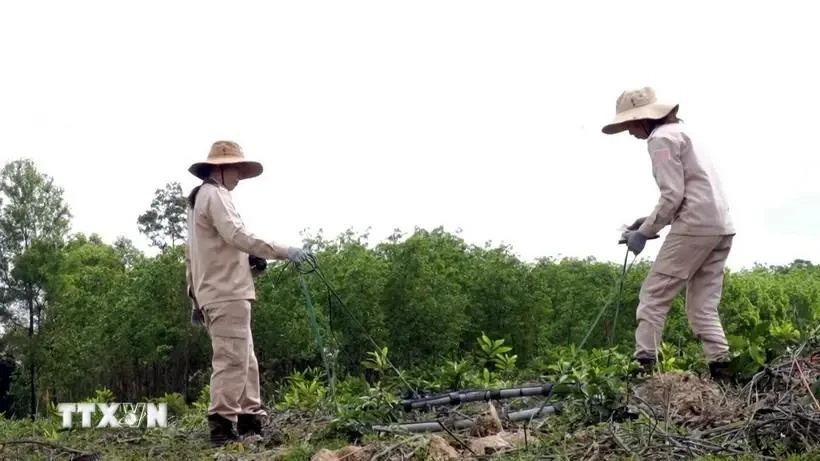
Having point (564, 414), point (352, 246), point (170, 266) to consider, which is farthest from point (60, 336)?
point (564, 414)

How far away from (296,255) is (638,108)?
214 centimetres

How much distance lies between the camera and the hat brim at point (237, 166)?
600 cm

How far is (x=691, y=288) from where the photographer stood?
20.0 feet

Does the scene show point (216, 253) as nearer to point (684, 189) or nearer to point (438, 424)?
point (438, 424)

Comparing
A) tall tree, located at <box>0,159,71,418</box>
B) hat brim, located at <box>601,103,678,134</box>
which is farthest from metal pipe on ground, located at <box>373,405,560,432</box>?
tall tree, located at <box>0,159,71,418</box>

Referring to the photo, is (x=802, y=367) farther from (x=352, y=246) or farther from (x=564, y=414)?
(x=352, y=246)

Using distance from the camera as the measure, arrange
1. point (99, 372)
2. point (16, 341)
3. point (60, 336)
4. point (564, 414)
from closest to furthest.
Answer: point (564, 414), point (99, 372), point (60, 336), point (16, 341)

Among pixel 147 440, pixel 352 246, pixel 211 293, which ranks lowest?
pixel 147 440

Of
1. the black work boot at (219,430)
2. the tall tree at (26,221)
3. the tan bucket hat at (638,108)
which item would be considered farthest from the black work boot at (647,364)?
the tall tree at (26,221)

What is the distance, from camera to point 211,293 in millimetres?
5895

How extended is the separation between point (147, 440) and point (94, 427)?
2.57 ft

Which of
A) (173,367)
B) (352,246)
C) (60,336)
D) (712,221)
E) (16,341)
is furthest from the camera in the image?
(16,341)

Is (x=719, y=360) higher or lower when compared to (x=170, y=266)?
lower

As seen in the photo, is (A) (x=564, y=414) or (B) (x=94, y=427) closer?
(A) (x=564, y=414)
